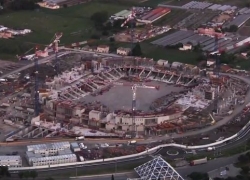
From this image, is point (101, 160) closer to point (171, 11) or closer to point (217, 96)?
point (217, 96)

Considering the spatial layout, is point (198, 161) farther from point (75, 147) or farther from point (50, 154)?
point (50, 154)

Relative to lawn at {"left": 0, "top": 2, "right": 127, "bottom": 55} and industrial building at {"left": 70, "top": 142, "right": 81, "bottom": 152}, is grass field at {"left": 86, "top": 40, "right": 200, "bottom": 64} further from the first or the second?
industrial building at {"left": 70, "top": 142, "right": 81, "bottom": 152}

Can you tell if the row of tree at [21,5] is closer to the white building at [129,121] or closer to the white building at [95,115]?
the white building at [95,115]

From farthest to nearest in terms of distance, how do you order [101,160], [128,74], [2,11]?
1. [2,11]
2. [128,74]
3. [101,160]

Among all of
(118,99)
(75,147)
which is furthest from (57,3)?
(75,147)

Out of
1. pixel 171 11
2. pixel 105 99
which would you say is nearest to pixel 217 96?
pixel 105 99

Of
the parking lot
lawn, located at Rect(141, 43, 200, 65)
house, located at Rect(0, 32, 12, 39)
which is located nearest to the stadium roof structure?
lawn, located at Rect(141, 43, 200, 65)
